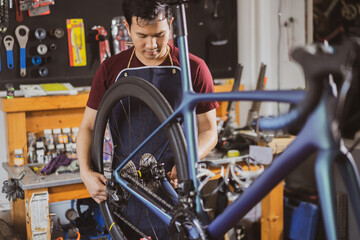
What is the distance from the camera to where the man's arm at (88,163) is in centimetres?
139

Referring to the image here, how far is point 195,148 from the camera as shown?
1.06 m

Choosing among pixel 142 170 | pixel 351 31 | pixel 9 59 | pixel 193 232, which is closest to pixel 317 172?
pixel 193 232

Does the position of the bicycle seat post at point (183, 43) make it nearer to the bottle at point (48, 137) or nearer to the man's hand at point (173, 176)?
the man's hand at point (173, 176)

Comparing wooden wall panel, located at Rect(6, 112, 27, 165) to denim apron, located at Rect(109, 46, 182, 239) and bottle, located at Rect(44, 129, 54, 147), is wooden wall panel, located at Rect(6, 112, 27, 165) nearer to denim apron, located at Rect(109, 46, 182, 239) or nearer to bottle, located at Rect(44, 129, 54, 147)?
bottle, located at Rect(44, 129, 54, 147)

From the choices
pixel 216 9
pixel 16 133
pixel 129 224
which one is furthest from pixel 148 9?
pixel 216 9

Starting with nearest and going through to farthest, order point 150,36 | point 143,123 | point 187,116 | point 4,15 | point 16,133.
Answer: point 187,116, point 150,36, point 143,123, point 16,133, point 4,15

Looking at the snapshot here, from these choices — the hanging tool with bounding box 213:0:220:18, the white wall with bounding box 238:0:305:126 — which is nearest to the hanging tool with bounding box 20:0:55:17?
the hanging tool with bounding box 213:0:220:18

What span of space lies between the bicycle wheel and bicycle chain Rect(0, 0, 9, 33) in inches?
67.0

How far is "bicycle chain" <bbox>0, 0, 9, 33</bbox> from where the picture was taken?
285 centimetres

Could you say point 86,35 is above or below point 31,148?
above

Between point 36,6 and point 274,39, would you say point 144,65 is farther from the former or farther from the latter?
point 274,39

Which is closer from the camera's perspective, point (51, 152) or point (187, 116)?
point (187, 116)

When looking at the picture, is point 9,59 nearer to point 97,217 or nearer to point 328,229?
point 97,217

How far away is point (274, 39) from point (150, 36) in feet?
7.56
